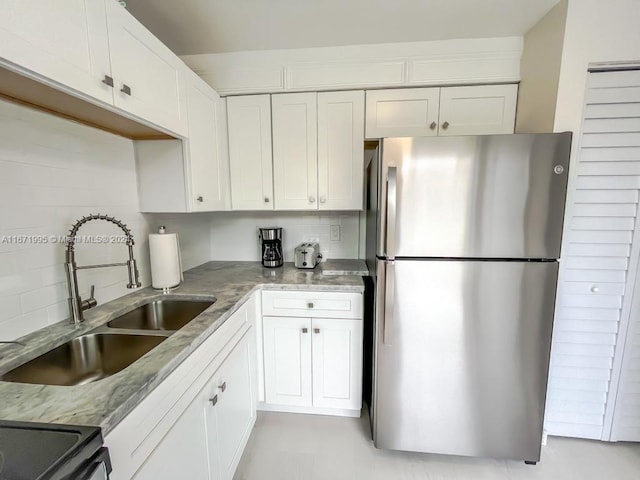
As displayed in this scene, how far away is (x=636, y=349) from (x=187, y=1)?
2.91m

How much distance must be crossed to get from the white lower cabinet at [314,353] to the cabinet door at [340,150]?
2.17ft

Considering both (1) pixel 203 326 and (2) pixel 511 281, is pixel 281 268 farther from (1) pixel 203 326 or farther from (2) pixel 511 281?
(2) pixel 511 281

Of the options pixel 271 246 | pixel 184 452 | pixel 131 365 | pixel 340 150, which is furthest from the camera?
pixel 271 246

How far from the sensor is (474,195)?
47.8 inches

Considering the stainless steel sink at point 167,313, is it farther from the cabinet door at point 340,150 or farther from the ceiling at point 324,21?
the ceiling at point 324,21

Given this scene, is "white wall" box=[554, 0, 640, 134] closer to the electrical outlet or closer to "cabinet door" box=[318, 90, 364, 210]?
"cabinet door" box=[318, 90, 364, 210]

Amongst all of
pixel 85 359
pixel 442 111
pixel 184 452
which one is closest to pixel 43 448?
pixel 184 452

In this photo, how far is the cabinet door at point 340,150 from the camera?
5.68 feet

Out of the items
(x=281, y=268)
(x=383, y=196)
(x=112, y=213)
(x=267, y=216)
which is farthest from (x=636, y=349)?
(x=112, y=213)

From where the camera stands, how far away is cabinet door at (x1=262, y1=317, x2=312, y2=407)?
1.63m

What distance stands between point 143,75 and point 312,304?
4.48 ft

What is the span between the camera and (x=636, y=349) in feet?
4.63

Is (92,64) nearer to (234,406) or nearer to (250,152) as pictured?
(250,152)

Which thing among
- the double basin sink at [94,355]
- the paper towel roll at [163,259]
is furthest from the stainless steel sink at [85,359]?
→ the paper towel roll at [163,259]
